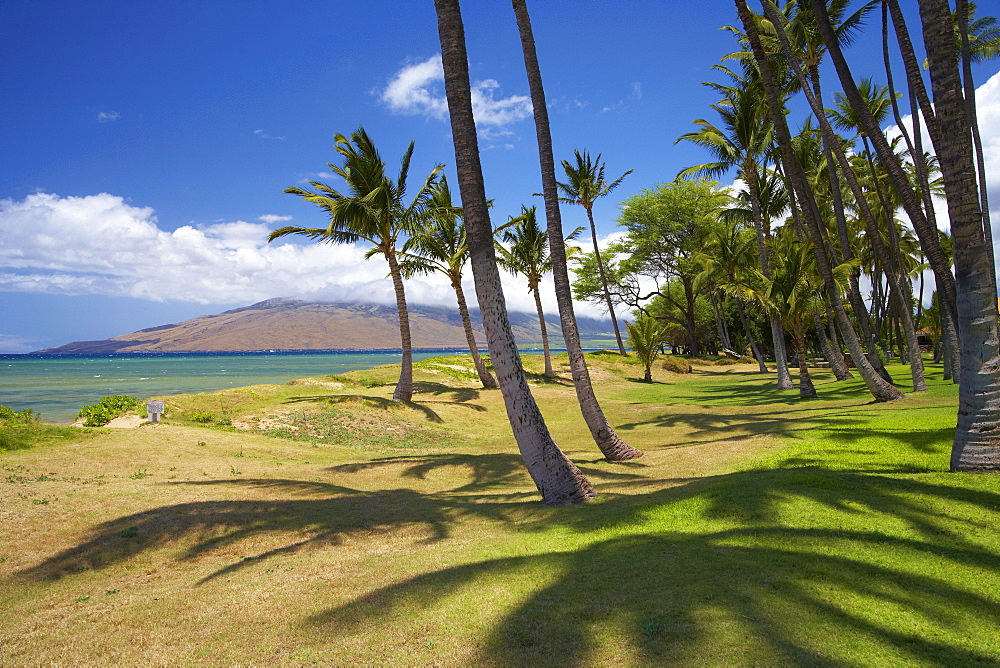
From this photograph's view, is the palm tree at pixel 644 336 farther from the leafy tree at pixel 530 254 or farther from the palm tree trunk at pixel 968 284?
the palm tree trunk at pixel 968 284

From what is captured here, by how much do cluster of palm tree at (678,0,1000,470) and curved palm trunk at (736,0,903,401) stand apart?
0.04m

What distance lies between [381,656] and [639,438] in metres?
13.5

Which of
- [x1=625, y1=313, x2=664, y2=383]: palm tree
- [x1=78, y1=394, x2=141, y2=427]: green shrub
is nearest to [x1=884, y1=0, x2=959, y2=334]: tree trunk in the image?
[x1=78, y1=394, x2=141, y2=427]: green shrub

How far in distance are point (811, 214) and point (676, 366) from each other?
92.0 feet

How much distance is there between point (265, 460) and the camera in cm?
1290

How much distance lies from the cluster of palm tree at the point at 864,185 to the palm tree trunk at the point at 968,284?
14 mm

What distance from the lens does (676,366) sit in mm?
43156

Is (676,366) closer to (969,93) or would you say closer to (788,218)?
(788,218)

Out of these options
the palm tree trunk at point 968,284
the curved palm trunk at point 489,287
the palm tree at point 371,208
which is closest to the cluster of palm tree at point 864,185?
the palm tree trunk at point 968,284

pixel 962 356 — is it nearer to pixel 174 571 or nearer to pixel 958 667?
pixel 958 667

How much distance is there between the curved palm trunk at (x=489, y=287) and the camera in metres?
8.49

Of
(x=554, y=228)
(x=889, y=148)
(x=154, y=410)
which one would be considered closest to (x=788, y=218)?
(x=889, y=148)

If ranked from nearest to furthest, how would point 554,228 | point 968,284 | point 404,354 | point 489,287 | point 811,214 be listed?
point 968,284, point 489,287, point 554,228, point 811,214, point 404,354

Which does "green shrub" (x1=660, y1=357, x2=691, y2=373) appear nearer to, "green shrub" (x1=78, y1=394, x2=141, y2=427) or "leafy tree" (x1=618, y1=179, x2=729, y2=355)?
"leafy tree" (x1=618, y1=179, x2=729, y2=355)
